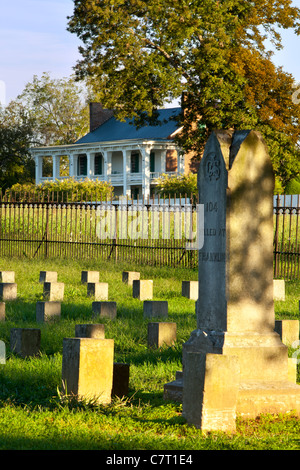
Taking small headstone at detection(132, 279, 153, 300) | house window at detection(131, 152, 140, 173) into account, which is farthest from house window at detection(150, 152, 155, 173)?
small headstone at detection(132, 279, 153, 300)

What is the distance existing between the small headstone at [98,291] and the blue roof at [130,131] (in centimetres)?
4232

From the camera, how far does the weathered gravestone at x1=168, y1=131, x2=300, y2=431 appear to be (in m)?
6.64

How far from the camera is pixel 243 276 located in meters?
6.74

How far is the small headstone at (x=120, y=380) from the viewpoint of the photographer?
6785mm

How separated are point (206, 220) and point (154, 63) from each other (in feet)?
88.0

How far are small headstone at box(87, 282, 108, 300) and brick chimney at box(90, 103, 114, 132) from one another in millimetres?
51631

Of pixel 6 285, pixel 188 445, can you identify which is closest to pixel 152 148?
pixel 6 285

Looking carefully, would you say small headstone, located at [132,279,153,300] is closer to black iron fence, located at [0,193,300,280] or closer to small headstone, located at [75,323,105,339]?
black iron fence, located at [0,193,300,280]

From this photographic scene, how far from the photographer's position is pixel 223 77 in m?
33.8

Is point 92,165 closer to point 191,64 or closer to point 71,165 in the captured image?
point 71,165

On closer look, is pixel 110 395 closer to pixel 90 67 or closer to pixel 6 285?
pixel 6 285

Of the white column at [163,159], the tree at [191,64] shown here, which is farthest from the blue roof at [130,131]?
the tree at [191,64]

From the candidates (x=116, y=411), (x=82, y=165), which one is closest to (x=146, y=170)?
(x=82, y=165)

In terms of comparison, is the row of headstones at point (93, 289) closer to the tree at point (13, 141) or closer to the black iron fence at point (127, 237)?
the black iron fence at point (127, 237)
